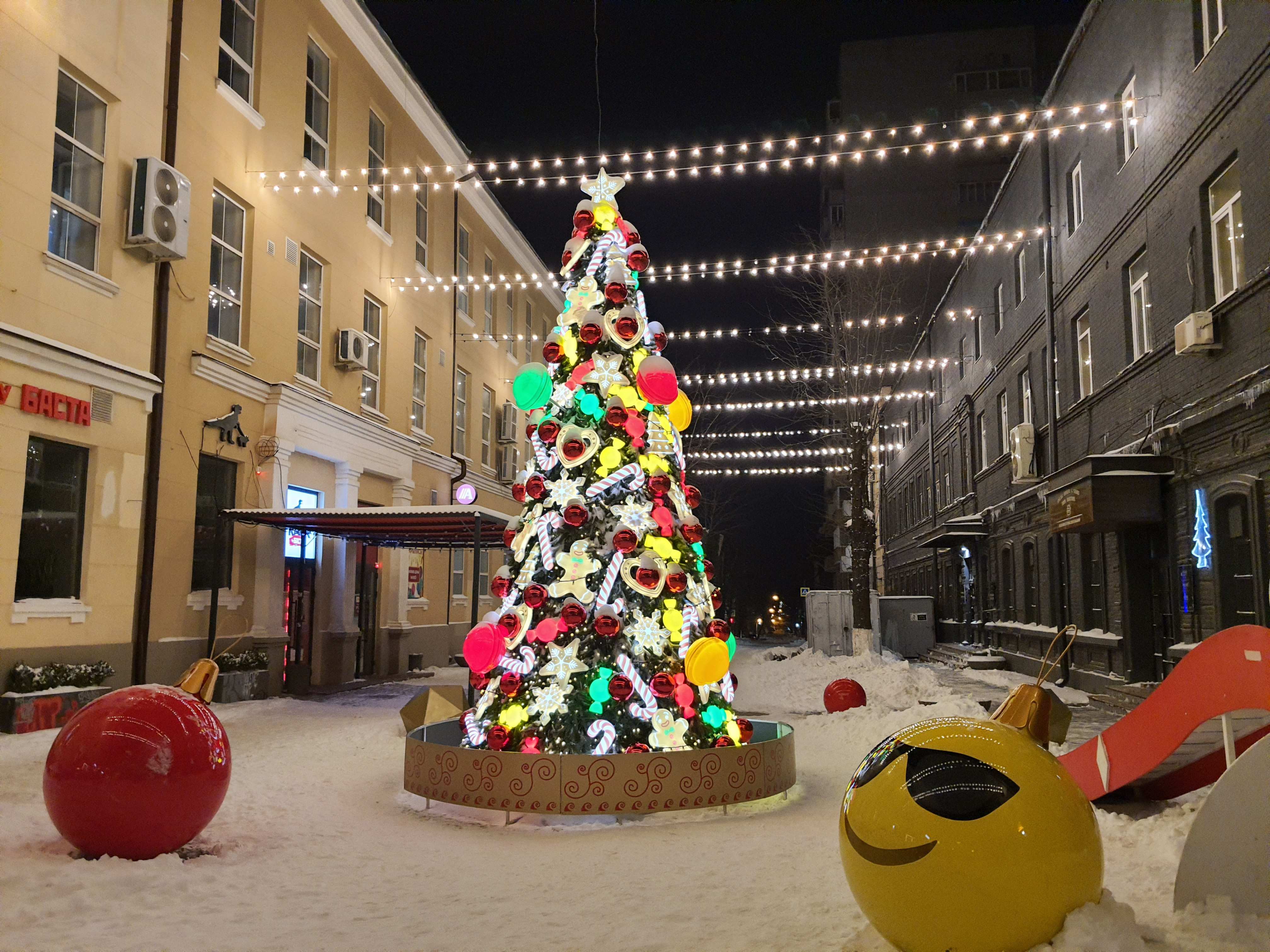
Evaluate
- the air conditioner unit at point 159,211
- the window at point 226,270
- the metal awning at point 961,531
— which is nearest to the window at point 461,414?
the window at point 226,270

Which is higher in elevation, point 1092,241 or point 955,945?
point 1092,241

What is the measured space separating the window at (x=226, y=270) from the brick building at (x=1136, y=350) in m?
13.2

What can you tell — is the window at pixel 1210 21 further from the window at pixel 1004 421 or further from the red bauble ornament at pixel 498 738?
the red bauble ornament at pixel 498 738

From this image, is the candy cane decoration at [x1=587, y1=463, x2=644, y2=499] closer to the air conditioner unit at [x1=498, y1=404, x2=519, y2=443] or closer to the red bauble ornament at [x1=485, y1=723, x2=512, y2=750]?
the red bauble ornament at [x1=485, y1=723, x2=512, y2=750]

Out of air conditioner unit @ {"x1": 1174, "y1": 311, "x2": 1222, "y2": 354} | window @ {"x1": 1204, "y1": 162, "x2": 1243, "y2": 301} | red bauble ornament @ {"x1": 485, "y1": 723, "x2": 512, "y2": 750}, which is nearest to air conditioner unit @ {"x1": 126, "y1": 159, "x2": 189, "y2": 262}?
red bauble ornament @ {"x1": 485, "y1": 723, "x2": 512, "y2": 750}

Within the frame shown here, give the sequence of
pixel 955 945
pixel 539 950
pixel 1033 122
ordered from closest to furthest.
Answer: pixel 955 945
pixel 539 950
pixel 1033 122

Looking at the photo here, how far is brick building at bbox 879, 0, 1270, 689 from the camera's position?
1158cm

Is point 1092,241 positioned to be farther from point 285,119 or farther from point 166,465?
point 166,465

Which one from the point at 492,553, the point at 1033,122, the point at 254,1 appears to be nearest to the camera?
the point at 254,1

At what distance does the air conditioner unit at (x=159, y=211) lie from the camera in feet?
42.4

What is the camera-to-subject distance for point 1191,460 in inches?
514

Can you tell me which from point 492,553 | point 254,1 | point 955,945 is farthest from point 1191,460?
point 492,553

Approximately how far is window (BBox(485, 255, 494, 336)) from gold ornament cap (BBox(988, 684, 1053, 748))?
26.5m

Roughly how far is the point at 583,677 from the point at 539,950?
11.4 feet
